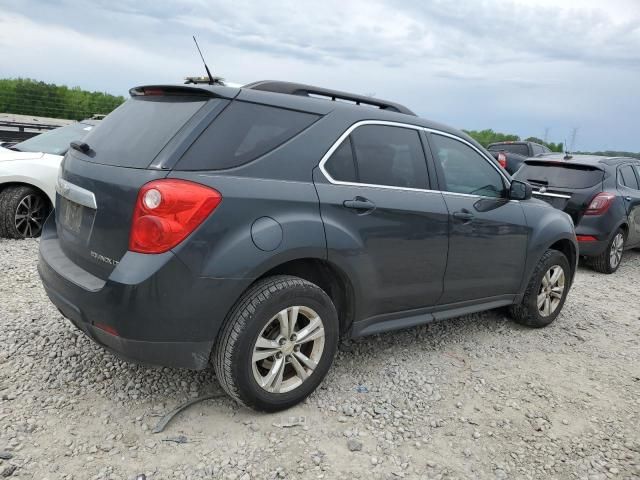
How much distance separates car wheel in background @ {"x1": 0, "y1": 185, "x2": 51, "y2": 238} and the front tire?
4804 millimetres

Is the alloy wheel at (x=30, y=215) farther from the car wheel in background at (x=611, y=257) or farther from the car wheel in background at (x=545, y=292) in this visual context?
the car wheel in background at (x=611, y=257)

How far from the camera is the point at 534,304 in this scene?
4.73 meters

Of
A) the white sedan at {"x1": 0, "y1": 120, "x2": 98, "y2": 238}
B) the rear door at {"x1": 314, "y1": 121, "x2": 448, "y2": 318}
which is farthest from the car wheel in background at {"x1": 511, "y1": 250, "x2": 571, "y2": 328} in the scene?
the white sedan at {"x1": 0, "y1": 120, "x2": 98, "y2": 238}

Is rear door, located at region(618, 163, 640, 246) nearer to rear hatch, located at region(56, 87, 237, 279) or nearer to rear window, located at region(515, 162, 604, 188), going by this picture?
rear window, located at region(515, 162, 604, 188)

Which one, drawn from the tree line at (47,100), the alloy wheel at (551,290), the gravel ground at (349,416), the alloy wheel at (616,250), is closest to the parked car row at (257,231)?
the gravel ground at (349,416)

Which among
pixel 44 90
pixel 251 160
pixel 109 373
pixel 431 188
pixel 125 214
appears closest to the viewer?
pixel 125 214

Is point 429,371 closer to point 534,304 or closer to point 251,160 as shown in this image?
point 534,304

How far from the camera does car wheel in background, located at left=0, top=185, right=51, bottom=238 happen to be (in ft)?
21.1

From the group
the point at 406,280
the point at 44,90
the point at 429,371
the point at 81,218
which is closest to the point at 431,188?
the point at 406,280

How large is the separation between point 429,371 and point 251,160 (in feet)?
6.50

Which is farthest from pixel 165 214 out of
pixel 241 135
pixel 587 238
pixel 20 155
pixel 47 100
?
pixel 47 100

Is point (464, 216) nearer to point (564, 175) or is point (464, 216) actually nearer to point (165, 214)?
point (165, 214)

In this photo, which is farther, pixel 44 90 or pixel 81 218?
pixel 44 90

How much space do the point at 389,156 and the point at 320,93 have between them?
593 millimetres
